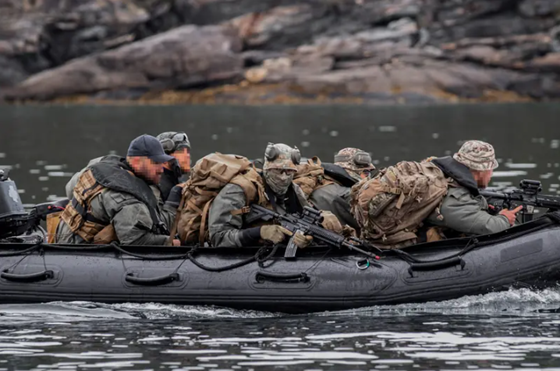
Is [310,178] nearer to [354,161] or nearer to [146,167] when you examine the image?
[354,161]

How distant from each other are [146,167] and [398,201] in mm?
2852

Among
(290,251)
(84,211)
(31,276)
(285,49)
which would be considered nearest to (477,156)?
(290,251)

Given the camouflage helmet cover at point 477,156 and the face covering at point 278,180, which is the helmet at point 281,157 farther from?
the camouflage helmet cover at point 477,156

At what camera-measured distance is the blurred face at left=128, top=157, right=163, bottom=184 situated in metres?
13.5

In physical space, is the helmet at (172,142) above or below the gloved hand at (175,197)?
above

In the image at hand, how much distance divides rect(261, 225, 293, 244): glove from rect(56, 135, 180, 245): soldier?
1240mm

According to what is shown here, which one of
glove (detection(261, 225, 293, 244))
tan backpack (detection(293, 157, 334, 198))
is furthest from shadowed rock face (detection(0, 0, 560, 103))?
glove (detection(261, 225, 293, 244))

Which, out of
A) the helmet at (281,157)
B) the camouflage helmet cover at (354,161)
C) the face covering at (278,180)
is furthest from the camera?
the camouflage helmet cover at (354,161)

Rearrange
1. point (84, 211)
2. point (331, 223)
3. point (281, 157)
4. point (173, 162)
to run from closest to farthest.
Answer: point (281, 157), point (331, 223), point (84, 211), point (173, 162)

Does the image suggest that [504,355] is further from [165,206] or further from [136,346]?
[165,206]

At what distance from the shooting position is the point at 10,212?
14500mm

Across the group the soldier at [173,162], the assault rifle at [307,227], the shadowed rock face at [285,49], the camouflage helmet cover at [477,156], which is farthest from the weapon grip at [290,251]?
the shadowed rock face at [285,49]

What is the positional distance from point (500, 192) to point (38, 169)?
1792 cm

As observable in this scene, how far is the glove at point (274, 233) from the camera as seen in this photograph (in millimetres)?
13109
